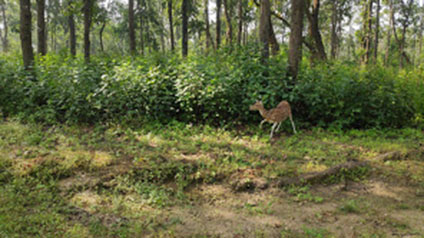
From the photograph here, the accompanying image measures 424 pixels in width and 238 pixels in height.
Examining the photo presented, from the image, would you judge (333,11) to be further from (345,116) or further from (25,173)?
(25,173)

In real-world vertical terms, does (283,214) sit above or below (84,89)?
below

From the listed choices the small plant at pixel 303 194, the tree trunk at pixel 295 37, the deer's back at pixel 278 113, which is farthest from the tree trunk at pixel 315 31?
the small plant at pixel 303 194

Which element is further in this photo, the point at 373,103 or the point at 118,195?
the point at 373,103

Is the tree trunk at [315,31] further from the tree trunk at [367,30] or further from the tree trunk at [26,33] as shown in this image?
the tree trunk at [26,33]

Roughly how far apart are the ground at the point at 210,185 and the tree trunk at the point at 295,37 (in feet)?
6.19

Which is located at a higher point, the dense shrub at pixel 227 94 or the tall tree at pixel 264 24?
the tall tree at pixel 264 24

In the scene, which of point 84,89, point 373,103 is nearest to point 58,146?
point 84,89

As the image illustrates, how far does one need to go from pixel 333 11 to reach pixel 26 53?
2634 centimetres

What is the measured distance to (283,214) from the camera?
3.56 m

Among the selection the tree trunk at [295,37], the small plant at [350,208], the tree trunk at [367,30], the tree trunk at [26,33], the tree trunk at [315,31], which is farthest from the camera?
the tree trunk at [367,30]

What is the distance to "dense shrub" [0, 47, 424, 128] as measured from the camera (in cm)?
673

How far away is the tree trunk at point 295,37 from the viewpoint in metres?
7.20

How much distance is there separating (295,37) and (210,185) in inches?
189

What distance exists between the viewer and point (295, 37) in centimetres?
737
